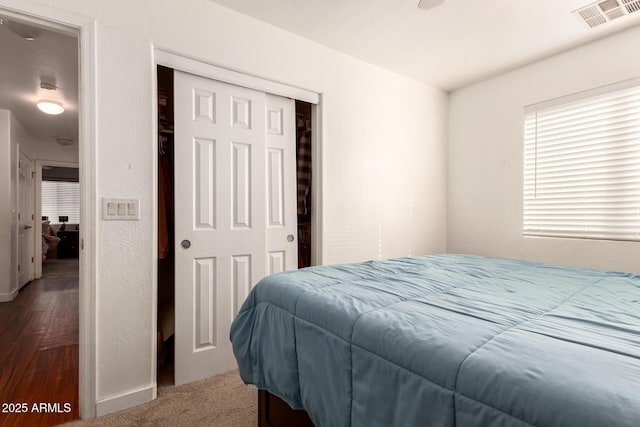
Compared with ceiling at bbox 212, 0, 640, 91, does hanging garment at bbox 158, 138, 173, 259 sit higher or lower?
lower

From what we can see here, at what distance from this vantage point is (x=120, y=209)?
188 centimetres

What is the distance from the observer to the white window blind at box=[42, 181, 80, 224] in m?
9.49

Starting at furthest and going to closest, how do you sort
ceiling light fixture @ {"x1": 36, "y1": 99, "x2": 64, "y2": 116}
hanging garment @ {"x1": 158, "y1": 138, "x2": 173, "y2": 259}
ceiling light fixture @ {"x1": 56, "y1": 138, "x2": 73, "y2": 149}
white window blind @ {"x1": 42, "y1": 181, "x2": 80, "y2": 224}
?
white window blind @ {"x1": 42, "y1": 181, "x2": 80, "y2": 224}, ceiling light fixture @ {"x1": 56, "y1": 138, "x2": 73, "y2": 149}, ceiling light fixture @ {"x1": 36, "y1": 99, "x2": 64, "y2": 116}, hanging garment @ {"x1": 158, "y1": 138, "x2": 173, "y2": 259}

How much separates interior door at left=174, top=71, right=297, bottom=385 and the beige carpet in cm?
17

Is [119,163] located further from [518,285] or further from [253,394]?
[518,285]

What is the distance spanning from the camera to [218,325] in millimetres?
2322

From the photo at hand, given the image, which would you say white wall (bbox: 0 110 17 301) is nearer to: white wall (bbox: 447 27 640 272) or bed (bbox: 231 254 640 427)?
bed (bbox: 231 254 640 427)

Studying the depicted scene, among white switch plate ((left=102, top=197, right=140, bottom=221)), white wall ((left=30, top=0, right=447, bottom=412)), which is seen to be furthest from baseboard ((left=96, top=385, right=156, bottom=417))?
white switch plate ((left=102, top=197, right=140, bottom=221))

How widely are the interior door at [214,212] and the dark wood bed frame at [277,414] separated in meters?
0.88

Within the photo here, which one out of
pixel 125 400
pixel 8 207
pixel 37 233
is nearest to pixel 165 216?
pixel 125 400

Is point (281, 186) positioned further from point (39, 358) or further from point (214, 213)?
point (39, 358)

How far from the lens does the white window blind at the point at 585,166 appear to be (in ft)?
8.11

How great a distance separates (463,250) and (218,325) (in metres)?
2.64

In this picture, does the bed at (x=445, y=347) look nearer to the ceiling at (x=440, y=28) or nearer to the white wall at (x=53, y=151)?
the ceiling at (x=440, y=28)
